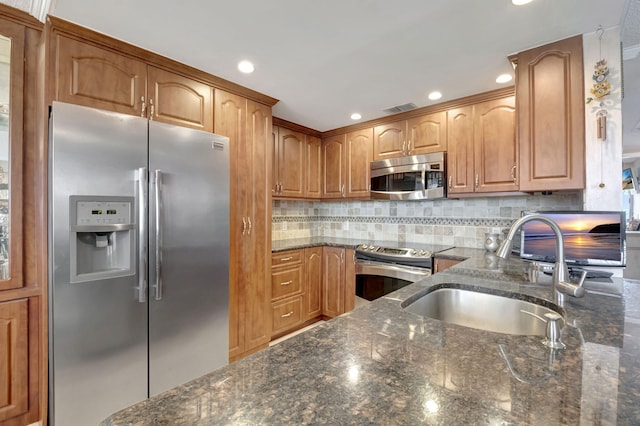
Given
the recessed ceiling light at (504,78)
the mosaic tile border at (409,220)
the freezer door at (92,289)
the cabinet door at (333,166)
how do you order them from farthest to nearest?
1. the cabinet door at (333,166)
2. the mosaic tile border at (409,220)
3. the recessed ceiling light at (504,78)
4. the freezer door at (92,289)

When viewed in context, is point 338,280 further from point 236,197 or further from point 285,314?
point 236,197

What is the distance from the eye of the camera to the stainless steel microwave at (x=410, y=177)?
9.02 feet

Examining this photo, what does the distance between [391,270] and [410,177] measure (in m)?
0.93

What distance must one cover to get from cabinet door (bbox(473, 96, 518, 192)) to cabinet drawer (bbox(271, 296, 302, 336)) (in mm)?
2037

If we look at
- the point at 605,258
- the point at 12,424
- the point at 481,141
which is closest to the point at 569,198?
the point at 481,141

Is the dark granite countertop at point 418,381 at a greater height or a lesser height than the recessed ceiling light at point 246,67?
lesser

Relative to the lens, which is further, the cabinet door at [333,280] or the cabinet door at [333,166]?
the cabinet door at [333,166]

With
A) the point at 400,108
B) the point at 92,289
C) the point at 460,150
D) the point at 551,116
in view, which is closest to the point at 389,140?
the point at 400,108

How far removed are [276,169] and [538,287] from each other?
8.10 feet

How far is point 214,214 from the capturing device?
2014mm

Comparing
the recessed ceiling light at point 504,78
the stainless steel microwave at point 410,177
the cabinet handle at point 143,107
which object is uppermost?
the recessed ceiling light at point 504,78

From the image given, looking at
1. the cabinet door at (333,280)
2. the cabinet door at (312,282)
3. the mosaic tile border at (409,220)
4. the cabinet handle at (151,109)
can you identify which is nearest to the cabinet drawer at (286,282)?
the cabinet door at (312,282)

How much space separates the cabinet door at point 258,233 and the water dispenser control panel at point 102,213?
928 mm

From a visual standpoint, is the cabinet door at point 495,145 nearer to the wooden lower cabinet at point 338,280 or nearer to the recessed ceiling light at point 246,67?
the wooden lower cabinet at point 338,280
